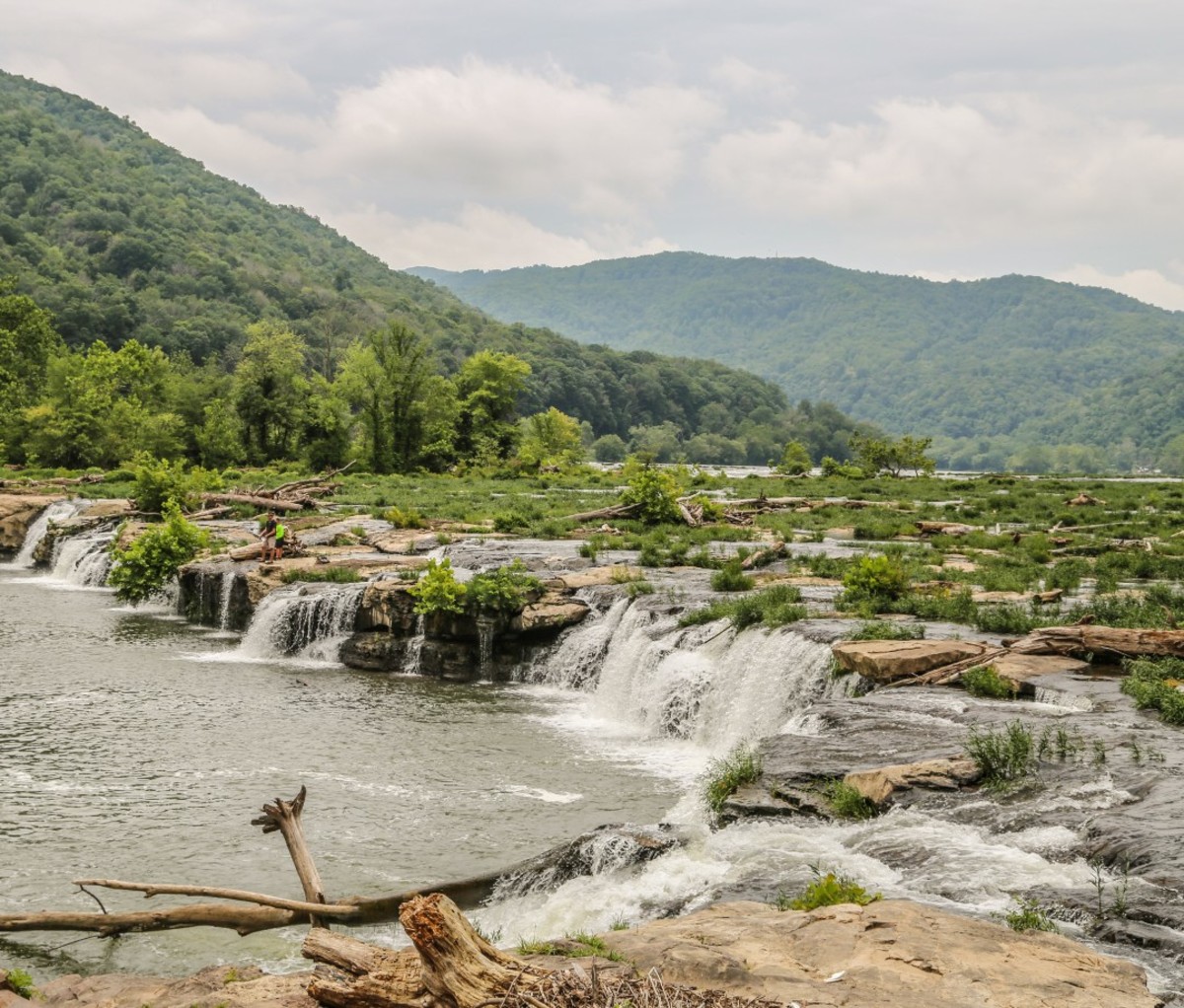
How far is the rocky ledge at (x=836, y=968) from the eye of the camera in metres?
6.86

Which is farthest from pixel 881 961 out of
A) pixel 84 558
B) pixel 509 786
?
pixel 84 558

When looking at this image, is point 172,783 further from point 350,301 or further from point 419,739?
point 350,301

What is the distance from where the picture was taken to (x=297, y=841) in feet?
32.1

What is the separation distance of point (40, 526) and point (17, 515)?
1.31m

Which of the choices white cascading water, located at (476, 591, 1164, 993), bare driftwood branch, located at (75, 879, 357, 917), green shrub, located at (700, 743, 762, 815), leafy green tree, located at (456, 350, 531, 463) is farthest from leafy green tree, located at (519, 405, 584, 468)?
bare driftwood branch, located at (75, 879, 357, 917)

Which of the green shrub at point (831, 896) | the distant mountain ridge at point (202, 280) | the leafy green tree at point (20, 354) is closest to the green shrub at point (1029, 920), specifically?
the green shrub at point (831, 896)

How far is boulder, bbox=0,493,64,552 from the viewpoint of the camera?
4344cm

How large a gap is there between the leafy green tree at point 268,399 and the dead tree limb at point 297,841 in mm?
63047

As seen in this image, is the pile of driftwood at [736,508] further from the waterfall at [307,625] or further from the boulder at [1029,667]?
the boulder at [1029,667]

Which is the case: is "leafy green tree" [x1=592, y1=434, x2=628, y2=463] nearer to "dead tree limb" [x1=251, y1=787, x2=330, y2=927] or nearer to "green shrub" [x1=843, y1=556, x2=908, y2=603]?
"green shrub" [x1=843, y1=556, x2=908, y2=603]

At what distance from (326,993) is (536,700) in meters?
15.3

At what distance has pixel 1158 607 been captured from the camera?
60.6ft

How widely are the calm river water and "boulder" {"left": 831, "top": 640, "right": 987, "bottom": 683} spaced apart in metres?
3.32

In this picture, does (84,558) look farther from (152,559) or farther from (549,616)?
(549,616)
